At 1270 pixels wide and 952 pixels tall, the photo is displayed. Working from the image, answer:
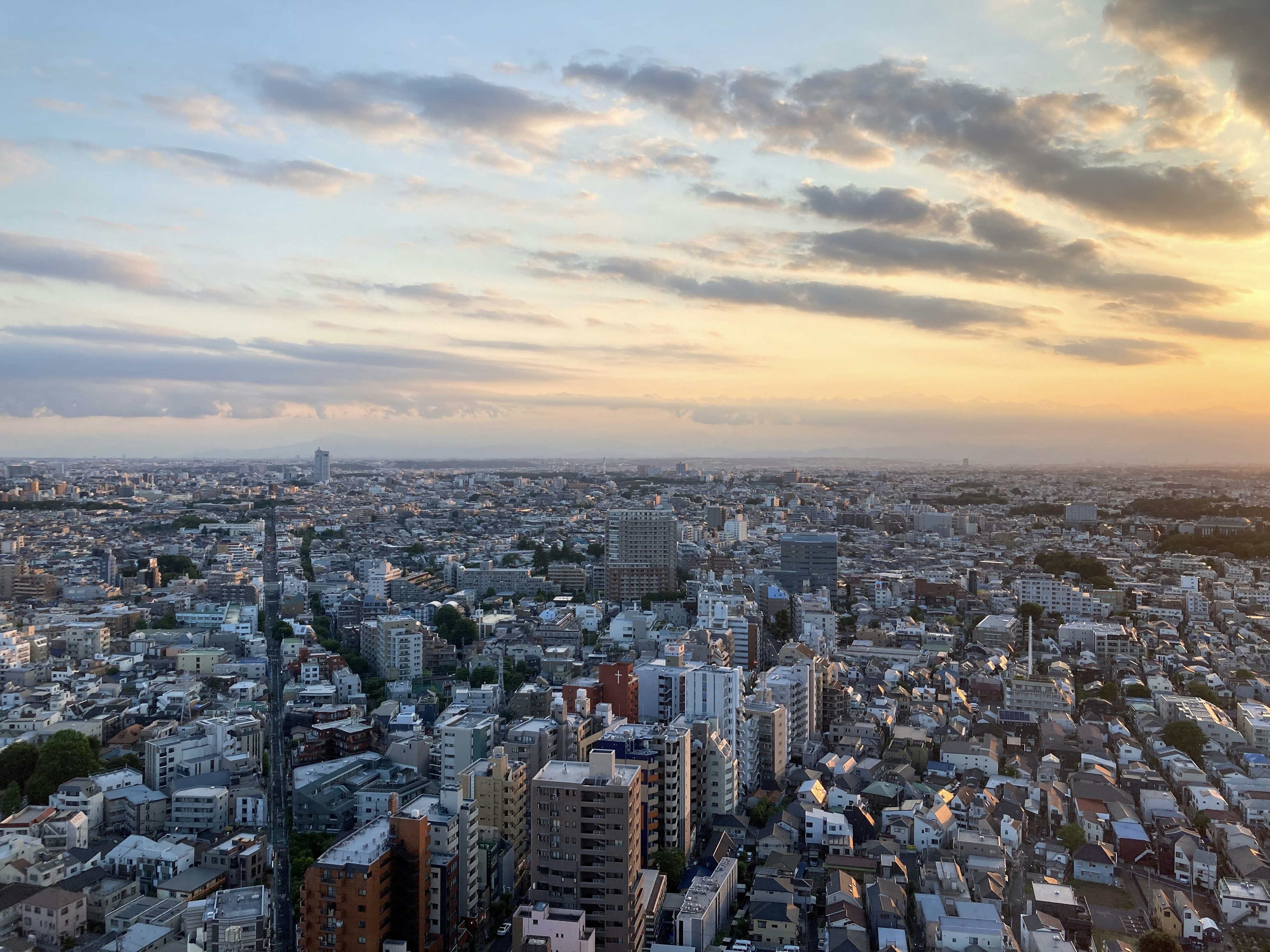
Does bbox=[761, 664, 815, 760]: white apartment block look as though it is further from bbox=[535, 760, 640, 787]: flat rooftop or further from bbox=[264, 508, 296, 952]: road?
bbox=[264, 508, 296, 952]: road

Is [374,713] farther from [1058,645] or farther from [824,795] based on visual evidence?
[1058,645]

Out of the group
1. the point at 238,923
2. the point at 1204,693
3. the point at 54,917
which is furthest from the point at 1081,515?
the point at 54,917

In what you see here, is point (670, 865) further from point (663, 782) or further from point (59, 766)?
point (59, 766)

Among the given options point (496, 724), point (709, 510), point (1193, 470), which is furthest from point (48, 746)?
point (1193, 470)

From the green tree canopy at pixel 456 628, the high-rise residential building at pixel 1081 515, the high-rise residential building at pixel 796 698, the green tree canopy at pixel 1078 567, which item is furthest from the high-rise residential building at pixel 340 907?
the high-rise residential building at pixel 1081 515

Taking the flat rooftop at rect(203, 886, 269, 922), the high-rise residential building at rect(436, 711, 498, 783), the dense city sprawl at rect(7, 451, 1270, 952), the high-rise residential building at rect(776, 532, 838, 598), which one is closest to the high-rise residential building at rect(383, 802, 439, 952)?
the dense city sprawl at rect(7, 451, 1270, 952)
